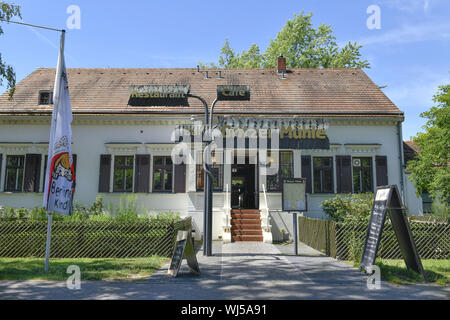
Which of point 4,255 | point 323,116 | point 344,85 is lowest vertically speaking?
point 4,255

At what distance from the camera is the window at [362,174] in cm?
1559

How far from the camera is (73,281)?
6406 millimetres

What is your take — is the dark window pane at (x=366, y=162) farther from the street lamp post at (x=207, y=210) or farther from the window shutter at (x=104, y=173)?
the window shutter at (x=104, y=173)

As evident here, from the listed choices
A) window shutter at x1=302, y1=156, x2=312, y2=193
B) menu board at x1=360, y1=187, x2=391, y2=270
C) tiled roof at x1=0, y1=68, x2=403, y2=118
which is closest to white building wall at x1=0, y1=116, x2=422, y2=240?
window shutter at x1=302, y1=156, x2=312, y2=193

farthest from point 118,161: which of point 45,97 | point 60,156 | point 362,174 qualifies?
point 362,174

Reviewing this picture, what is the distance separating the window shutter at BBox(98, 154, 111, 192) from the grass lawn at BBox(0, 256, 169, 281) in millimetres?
6273

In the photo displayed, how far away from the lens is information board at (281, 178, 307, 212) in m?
10.1

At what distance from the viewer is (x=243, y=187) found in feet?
62.0

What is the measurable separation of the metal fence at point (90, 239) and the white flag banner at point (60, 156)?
1780 millimetres

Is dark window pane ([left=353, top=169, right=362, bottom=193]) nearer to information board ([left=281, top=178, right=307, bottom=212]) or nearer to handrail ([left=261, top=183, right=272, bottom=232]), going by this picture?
handrail ([left=261, top=183, right=272, bottom=232])

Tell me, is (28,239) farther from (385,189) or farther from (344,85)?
(344,85)
